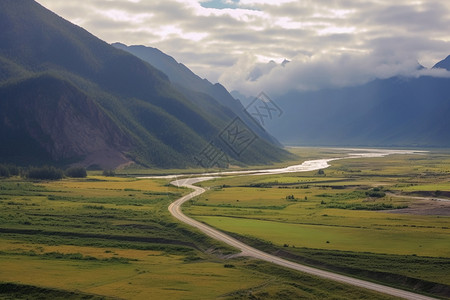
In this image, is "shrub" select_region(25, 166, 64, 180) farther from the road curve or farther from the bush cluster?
the road curve

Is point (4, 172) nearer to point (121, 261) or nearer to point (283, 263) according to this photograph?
point (121, 261)

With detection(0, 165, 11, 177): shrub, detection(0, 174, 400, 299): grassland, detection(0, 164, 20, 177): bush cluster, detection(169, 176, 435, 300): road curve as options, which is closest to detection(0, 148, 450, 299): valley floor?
detection(0, 174, 400, 299): grassland

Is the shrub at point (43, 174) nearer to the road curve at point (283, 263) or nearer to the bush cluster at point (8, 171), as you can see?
the bush cluster at point (8, 171)

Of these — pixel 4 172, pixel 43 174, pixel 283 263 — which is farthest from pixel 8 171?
pixel 283 263

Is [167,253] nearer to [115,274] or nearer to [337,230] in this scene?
[115,274]

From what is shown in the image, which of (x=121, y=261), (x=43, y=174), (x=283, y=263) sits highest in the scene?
(x=43, y=174)
